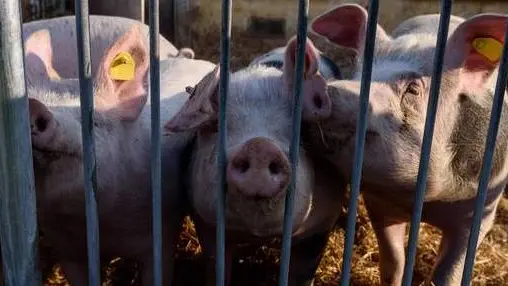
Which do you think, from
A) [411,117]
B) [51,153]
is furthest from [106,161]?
[411,117]

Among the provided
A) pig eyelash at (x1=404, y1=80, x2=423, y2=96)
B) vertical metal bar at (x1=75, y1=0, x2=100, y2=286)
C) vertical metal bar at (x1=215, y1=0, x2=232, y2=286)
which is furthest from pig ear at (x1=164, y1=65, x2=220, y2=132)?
pig eyelash at (x1=404, y1=80, x2=423, y2=96)

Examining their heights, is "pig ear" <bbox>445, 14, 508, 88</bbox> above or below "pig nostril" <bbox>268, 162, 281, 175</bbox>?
above

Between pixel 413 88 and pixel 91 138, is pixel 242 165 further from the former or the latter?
pixel 413 88

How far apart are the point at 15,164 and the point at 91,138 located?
173 mm

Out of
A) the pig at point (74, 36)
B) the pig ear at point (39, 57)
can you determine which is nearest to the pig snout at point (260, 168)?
the pig ear at point (39, 57)

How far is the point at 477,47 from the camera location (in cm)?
208

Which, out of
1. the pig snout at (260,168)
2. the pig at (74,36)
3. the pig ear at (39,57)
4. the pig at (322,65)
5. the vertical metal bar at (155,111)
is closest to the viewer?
the vertical metal bar at (155,111)

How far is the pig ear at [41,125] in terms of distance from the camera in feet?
6.05

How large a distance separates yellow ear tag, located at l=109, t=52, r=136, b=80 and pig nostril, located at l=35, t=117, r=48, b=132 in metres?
0.29

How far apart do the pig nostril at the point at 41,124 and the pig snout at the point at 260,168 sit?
510 mm

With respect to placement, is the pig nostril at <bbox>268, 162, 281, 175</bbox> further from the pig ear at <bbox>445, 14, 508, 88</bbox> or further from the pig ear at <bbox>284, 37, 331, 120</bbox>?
the pig ear at <bbox>445, 14, 508, 88</bbox>

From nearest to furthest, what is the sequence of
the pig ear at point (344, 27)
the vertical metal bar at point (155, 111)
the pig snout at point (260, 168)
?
the vertical metal bar at point (155, 111) < the pig snout at point (260, 168) < the pig ear at point (344, 27)

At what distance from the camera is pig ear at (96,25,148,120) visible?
6.79ft

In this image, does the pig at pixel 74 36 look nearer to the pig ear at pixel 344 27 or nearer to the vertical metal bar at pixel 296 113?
the pig ear at pixel 344 27
